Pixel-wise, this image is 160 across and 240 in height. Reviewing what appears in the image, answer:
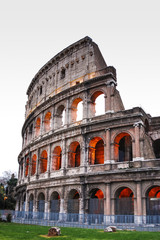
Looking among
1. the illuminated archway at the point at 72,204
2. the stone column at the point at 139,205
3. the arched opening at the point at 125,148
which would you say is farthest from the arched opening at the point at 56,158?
the stone column at the point at 139,205

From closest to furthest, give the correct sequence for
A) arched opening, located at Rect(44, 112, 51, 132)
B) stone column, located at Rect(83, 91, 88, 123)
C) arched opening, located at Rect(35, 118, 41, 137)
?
1. stone column, located at Rect(83, 91, 88, 123)
2. arched opening, located at Rect(44, 112, 51, 132)
3. arched opening, located at Rect(35, 118, 41, 137)

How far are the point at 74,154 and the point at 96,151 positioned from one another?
182 cm

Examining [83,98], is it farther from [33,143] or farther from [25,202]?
[25,202]

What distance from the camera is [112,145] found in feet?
63.3

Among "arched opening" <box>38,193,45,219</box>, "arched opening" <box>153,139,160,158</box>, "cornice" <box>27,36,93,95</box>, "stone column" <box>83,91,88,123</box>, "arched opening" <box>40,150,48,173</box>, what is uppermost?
"cornice" <box>27,36,93,95</box>

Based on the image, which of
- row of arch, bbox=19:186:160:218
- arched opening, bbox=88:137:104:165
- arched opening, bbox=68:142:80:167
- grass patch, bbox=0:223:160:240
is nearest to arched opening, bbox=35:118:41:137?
arched opening, bbox=68:142:80:167

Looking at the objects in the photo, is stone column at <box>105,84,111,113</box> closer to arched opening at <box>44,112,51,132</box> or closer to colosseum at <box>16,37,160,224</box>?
colosseum at <box>16,37,160,224</box>

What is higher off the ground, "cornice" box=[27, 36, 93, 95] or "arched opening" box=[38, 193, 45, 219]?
"cornice" box=[27, 36, 93, 95]

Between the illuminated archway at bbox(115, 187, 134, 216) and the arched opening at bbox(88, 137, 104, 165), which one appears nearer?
the illuminated archway at bbox(115, 187, 134, 216)

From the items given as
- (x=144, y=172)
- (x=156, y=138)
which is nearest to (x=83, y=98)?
(x=156, y=138)

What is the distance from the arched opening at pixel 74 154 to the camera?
2178cm

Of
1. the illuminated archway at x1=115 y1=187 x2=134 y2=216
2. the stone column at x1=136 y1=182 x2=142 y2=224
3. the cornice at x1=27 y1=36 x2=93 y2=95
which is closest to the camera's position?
the stone column at x1=136 y1=182 x2=142 y2=224

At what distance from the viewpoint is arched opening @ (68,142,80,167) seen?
2178cm

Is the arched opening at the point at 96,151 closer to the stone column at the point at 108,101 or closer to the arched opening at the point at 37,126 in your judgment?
the stone column at the point at 108,101
